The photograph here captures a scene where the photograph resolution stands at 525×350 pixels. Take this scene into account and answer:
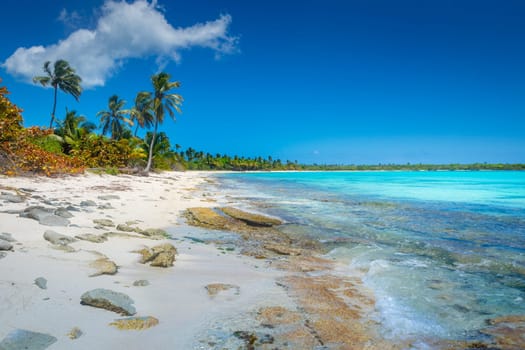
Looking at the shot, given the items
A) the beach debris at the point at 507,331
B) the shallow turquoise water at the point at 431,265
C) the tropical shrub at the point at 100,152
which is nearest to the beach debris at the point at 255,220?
the shallow turquoise water at the point at 431,265

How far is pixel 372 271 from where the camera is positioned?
5348 mm

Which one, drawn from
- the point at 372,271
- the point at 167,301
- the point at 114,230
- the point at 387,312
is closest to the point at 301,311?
the point at 387,312

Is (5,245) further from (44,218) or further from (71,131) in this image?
(71,131)

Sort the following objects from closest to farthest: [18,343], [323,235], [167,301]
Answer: [18,343] → [167,301] → [323,235]

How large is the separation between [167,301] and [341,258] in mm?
3816

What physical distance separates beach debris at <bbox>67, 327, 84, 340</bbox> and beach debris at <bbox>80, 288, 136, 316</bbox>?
404 mm

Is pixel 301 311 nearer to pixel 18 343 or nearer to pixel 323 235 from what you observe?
pixel 18 343

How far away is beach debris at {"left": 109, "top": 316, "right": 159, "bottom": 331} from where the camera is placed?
269 cm

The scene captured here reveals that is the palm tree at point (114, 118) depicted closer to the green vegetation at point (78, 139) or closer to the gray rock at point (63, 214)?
the green vegetation at point (78, 139)

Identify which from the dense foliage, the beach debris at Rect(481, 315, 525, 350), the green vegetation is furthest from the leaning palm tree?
the beach debris at Rect(481, 315, 525, 350)

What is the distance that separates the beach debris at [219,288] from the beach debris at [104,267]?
47.2 inches

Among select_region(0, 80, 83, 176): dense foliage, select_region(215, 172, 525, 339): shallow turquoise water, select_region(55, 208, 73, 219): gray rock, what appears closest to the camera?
select_region(215, 172, 525, 339): shallow turquoise water

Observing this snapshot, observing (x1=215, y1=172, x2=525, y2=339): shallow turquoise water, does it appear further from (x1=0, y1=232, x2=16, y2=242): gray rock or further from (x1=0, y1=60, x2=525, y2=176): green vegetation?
(x1=0, y1=60, x2=525, y2=176): green vegetation

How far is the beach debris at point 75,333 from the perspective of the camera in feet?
7.98
